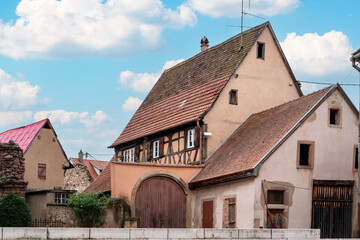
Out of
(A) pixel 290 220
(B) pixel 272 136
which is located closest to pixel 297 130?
(B) pixel 272 136

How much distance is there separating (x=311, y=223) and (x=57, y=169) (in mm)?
31106

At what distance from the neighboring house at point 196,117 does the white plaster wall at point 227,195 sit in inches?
21.4

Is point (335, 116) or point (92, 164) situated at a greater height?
point (335, 116)

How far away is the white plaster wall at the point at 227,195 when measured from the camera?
96.7 feet

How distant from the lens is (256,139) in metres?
32.2

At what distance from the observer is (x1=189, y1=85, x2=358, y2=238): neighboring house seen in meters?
29.3

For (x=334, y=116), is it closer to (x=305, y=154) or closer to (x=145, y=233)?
(x=305, y=154)

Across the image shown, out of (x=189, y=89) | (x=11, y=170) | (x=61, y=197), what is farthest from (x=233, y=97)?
(x=11, y=170)

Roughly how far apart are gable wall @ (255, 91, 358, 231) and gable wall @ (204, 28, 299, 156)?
6836 mm

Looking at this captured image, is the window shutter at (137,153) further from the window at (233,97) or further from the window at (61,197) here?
the window at (233,97)

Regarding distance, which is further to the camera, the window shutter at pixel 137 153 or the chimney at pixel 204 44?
the chimney at pixel 204 44

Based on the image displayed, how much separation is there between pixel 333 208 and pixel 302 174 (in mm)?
1987

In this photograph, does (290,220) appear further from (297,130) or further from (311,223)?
(297,130)

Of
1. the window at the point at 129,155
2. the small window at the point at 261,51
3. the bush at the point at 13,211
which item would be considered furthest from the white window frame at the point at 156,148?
the bush at the point at 13,211
